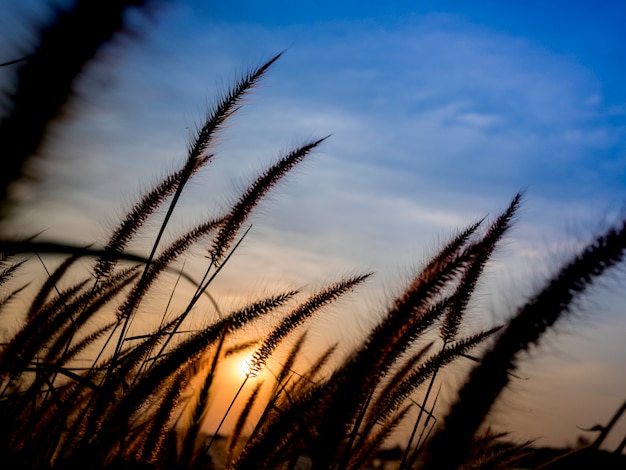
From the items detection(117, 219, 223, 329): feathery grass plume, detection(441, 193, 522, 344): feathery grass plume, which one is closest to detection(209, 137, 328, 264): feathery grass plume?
detection(117, 219, 223, 329): feathery grass plume

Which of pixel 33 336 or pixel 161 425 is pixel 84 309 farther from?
pixel 161 425

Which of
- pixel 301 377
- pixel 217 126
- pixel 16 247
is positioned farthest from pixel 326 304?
pixel 16 247

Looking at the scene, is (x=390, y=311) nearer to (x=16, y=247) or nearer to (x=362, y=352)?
(x=362, y=352)

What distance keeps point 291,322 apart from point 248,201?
2.06 feet

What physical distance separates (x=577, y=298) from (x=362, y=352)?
486 mm

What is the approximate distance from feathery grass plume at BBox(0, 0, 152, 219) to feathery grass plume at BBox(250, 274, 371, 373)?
1226 millimetres

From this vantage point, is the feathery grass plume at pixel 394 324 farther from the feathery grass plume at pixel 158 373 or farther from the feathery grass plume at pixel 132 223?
the feathery grass plume at pixel 132 223

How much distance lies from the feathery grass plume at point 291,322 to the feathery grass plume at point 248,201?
18.8 inches

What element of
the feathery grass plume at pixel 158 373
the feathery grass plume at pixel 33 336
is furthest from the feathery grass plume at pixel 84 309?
the feathery grass plume at pixel 158 373

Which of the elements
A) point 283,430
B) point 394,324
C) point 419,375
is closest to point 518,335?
point 394,324

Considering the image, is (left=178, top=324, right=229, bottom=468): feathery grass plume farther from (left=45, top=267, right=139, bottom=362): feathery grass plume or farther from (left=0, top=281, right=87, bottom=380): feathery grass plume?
(left=45, top=267, right=139, bottom=362): feathery grass plume

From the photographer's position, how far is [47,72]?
103cm

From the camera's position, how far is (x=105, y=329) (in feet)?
8.39

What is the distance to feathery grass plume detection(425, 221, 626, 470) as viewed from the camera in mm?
1089
